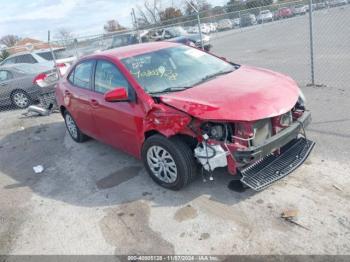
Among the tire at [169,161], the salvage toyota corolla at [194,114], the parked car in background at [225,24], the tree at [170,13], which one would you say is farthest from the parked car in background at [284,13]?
the tree at [170,13]

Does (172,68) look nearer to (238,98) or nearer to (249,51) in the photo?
(238,98)

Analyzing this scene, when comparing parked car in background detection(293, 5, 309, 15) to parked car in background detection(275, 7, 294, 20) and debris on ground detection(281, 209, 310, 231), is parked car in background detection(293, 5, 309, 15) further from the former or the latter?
debris on ground detection(281, 209, 310, 231)

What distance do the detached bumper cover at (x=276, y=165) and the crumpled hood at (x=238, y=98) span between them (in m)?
0.61

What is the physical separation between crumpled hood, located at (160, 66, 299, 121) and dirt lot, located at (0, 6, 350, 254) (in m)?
0.95

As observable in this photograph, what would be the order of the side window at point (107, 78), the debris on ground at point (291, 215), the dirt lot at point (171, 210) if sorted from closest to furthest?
the dirt lot at point (171, 210), the debris on ground at point (291, 215), the side window at point (107, 78)

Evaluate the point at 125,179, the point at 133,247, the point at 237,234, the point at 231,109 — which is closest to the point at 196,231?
the point at 237,234

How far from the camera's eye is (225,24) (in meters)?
20.2

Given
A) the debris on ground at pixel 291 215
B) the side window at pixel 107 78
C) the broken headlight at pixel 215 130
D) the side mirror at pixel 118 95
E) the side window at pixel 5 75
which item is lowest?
the debris on ground at pixel 291 215

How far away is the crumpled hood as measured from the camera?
345 centimetres

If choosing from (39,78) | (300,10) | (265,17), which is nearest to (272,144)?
(39,78)

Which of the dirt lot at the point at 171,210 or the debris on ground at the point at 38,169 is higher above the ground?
the debris on ground at the point at 38,169

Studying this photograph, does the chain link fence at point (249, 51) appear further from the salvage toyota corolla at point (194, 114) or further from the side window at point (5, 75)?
the salvage toyota corolla at point (194, 114)

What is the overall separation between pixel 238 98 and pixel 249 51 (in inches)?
483

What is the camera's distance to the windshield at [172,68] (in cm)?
427
